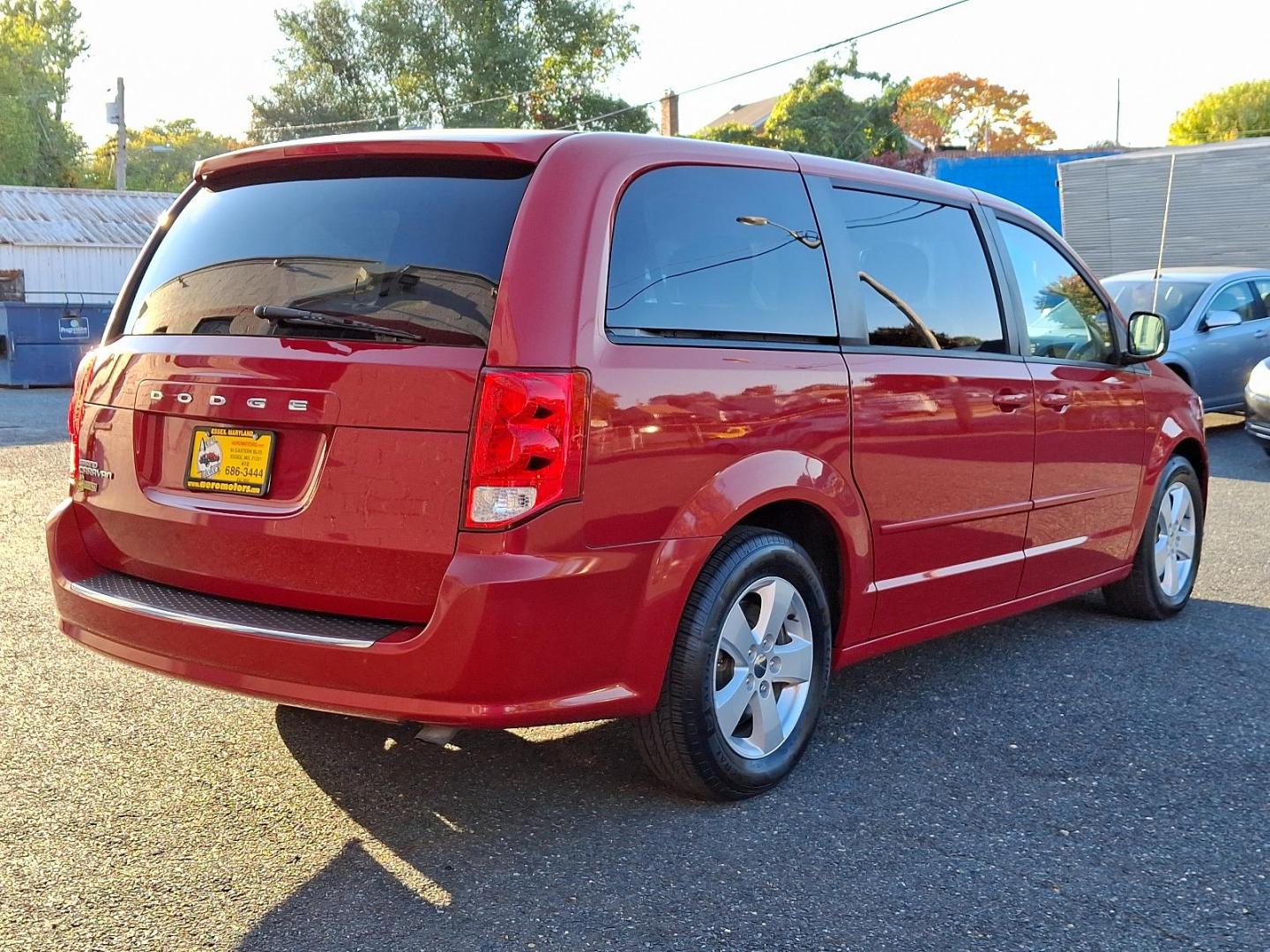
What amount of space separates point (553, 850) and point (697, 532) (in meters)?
0.88

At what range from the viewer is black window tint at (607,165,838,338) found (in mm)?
3395

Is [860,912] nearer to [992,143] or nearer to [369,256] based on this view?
[369,256]

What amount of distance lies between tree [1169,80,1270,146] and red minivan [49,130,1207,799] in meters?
71.9

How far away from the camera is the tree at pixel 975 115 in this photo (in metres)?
77.9

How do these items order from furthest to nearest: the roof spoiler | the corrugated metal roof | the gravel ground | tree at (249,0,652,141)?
1. tree at (249,0,652,141)
2. the corrugated metal roof
3. the roof spoiler
4. the gravel ground

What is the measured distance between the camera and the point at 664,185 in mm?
3551

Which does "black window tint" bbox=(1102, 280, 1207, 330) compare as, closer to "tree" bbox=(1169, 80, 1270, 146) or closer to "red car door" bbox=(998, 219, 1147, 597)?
"red car door" bbox=(998, 219, 1147, 597)

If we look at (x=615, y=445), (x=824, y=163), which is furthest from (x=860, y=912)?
(x=824, y=163)

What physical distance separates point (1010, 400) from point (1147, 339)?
1.25 metres

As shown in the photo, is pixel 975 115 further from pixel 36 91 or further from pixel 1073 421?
pixel 1073 421

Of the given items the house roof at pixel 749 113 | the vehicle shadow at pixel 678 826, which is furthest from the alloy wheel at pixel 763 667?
the house roof at pixel 749 113

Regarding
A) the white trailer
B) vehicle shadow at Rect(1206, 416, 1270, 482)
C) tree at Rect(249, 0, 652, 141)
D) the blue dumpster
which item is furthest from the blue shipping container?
tree at Rect(249, 0, 652, 141)

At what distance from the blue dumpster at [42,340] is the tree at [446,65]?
1176 inches

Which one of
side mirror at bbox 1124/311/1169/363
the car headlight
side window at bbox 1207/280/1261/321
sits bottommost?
the car headlight
